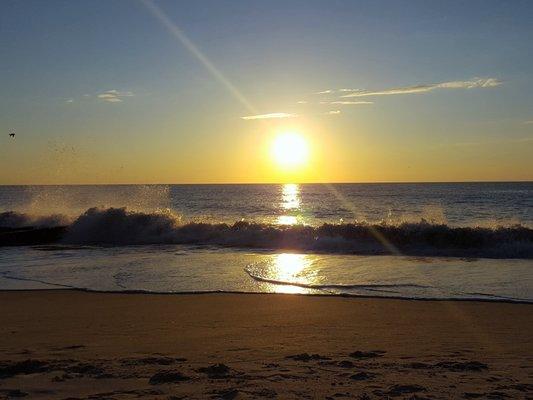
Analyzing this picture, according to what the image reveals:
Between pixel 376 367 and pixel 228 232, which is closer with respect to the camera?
pixel 376 367

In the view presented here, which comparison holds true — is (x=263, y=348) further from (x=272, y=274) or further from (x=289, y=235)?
(x=289, y=235)

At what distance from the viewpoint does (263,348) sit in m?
6.96

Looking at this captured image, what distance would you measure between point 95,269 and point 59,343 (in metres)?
8.69

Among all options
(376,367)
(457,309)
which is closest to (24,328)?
(376,367)

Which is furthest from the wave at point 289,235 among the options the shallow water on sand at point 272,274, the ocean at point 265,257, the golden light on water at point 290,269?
the golden light on water at point 290,269

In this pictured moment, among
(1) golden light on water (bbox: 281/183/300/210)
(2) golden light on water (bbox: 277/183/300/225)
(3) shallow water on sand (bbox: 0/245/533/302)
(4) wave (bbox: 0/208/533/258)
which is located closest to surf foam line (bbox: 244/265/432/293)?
(3) shallow water on sand (bbox: 0/245/533/302)

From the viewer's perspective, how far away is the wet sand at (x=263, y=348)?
17.4ft

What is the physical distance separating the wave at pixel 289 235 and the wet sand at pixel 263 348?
11070 millimetres

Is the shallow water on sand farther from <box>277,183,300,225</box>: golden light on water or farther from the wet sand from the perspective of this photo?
<box>277,183,300,225</box>: golden light on water

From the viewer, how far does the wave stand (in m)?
Answer: 21.1

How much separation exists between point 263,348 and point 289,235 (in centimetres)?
1730

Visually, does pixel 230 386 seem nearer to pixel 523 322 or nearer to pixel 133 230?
pixel 523 322

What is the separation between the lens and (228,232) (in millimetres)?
25719

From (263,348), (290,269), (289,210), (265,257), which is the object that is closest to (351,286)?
(290,269)
